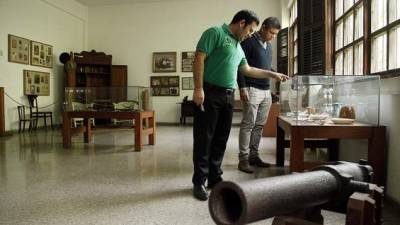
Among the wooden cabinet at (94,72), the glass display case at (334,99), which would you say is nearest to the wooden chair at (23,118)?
the wooden cabinet at (94,72)

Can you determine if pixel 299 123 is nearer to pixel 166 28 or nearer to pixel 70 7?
pixel 166 28

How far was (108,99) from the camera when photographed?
191 inches

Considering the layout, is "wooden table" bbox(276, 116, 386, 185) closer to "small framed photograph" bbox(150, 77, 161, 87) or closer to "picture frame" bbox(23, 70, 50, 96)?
"picture frame" bbox(23, 70, 50, 96)

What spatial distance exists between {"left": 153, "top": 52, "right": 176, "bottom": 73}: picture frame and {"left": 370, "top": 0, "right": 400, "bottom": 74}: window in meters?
7.14

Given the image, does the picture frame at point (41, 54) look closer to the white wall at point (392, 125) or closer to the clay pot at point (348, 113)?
the clay pot at point (348, 113)

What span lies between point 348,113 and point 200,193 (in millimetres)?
1375

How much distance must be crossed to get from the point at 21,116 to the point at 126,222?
6461mm

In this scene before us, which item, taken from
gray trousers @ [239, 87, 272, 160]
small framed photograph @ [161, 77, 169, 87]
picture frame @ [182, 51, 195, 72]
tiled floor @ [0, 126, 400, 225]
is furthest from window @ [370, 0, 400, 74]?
small framed photograph @ [161, 77, 169, 87]

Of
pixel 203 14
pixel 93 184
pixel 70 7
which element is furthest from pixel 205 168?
pixel 70 7

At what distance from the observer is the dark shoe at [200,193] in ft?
7.32

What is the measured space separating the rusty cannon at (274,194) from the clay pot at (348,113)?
2049 mm

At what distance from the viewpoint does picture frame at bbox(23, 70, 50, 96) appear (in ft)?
24.4

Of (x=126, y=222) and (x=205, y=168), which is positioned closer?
(x=126, y=222)

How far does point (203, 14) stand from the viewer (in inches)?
366
